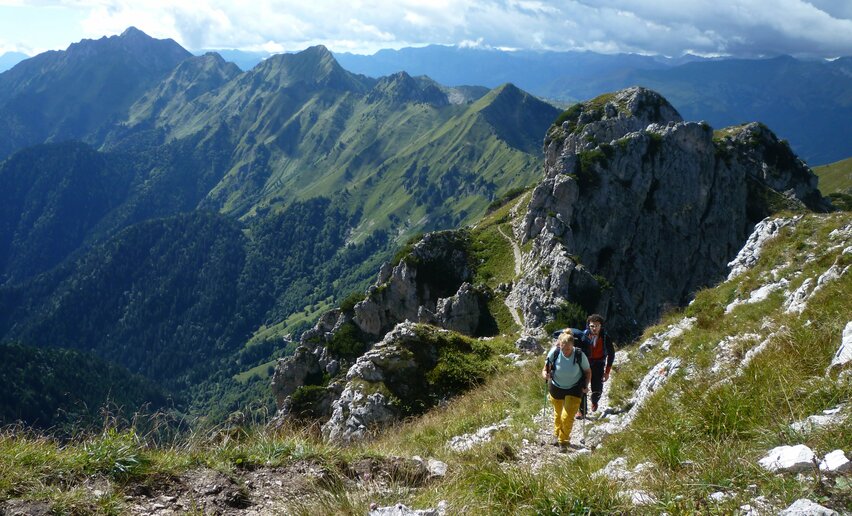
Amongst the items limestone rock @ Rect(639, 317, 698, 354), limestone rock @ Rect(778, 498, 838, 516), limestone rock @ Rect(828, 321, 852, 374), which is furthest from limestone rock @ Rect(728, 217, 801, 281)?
limestone rock @ Rect(778, 498, 838, 516)

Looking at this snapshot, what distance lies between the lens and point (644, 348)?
65.6 feet

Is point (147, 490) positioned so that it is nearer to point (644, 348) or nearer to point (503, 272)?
point (644, 348)

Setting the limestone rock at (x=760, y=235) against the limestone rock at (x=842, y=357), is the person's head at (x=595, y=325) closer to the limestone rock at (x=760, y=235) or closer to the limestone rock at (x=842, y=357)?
the limestone rock at (x=842, y=357)

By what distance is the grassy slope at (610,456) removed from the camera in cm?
622

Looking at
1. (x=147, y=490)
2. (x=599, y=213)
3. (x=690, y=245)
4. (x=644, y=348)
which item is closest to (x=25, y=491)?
(x=147, y=490)

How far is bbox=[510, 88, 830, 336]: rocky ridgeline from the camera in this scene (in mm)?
83750

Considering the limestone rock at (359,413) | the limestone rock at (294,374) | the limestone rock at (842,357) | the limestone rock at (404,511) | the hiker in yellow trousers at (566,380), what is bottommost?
the limestone rock at (294,374)

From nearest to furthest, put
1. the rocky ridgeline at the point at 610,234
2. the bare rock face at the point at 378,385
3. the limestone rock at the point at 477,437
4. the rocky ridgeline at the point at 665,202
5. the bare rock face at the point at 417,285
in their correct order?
the limestone rock at the point at 477,437 < the bare rock face at the point at 378,385 < the rocky ridgeline at the point at 610,234 < the bare rock face at the point at 417,285 < the rocky ridgeline at the point at 665,202

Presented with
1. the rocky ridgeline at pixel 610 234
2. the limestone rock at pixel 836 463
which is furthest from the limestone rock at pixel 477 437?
the rocky ridgeline at pixel 610 234

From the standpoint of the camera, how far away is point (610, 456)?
9234mm

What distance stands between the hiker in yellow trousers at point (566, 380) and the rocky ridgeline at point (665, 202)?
63338mm

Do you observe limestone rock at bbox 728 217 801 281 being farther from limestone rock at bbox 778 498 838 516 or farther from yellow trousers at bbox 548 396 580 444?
limestone rock at bbox 778 498 838 516

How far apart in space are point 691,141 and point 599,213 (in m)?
24.0

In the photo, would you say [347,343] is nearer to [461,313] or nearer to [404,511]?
[461,313]
